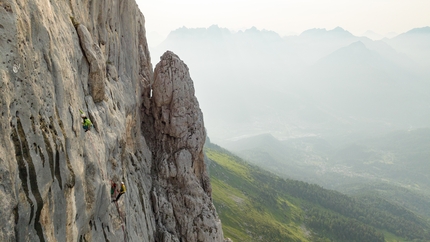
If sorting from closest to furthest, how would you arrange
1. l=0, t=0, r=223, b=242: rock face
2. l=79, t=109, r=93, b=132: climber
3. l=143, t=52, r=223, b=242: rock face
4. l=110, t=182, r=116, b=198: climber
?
l=0, t=0, r=223, b=242: rock face < l=79, t=109, r=93, b=132: climber < l=110, t=182, r=116, b=198: climber < l=143, t=52, r=223, b=242: rock face

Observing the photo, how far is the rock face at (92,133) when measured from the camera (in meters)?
13.2

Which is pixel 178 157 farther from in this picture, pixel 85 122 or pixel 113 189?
pixel 85 122

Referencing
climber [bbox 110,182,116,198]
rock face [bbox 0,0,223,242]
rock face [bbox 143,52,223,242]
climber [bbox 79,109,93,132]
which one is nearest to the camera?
rock face [bbox 0,0,223,242]

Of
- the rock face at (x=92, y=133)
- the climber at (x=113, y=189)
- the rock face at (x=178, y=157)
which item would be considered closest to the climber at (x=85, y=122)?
the rock face at (x=92, y=133)

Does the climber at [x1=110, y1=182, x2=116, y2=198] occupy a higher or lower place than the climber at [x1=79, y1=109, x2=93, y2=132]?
lower

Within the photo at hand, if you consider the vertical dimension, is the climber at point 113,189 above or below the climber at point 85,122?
below

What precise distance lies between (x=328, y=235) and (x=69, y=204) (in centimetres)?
21981

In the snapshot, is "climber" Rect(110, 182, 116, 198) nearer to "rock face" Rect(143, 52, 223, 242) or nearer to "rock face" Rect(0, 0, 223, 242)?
"rock face" Rect(0, 0, 223, 242)

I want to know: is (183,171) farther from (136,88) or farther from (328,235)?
(328,235)

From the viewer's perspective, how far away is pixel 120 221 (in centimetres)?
2630

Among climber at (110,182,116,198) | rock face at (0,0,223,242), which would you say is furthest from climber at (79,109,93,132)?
climber at (110,182,116,198)

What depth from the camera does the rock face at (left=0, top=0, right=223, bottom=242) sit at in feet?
43.2

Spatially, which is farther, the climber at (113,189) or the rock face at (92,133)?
the climber at (113,189)

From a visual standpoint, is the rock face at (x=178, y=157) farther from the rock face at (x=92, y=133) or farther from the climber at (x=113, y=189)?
the climber at (x=113, y=189)
